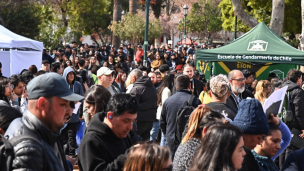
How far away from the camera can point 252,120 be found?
358 cm

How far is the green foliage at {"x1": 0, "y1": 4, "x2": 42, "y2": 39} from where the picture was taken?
29.4 meters

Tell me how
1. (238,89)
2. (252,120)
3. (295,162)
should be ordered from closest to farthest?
(295,162), (252,120), (238,89)

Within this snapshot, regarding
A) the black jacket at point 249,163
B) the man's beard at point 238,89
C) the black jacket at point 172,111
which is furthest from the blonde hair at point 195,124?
the man's beard at point 238,89

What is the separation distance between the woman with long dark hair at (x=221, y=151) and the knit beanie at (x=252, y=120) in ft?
2.37

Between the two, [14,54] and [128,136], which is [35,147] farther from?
[14,54]

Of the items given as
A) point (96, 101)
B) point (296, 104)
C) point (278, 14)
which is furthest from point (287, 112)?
point (278, 14)

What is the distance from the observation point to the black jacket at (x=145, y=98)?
25.8 feet

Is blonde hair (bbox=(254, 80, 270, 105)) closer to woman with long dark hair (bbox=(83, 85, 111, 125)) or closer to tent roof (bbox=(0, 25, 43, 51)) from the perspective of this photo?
woman with long dark hair (bbox=(83, 85, 111, 125))

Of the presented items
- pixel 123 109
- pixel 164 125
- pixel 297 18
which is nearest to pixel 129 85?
pixel 164 125

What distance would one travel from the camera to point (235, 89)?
666 centimetres

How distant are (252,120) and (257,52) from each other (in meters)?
7.81

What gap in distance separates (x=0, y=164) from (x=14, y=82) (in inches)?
185

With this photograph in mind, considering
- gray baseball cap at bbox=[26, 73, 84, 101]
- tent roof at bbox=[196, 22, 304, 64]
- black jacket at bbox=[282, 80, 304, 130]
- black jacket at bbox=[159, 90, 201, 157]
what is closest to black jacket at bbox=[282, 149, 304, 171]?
gray baseball cap at bbox=[26, 73, 84, 101]

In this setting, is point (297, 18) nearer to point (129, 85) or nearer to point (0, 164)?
point (129, 85)
